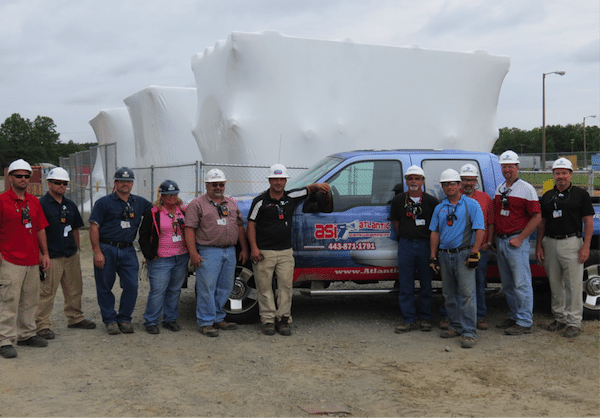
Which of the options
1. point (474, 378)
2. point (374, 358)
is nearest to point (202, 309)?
point (374, 358)

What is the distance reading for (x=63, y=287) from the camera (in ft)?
20.7

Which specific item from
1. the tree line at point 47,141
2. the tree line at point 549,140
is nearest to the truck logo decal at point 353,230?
the tree line at point 549,140

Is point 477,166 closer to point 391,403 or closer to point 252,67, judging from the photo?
point 391,403

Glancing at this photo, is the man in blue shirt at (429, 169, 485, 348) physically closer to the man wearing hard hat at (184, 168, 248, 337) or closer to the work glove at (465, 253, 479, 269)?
the work glove at (465, 253, 479, 269)

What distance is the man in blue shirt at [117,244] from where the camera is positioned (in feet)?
19.6

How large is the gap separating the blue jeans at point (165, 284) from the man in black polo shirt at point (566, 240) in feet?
13.0

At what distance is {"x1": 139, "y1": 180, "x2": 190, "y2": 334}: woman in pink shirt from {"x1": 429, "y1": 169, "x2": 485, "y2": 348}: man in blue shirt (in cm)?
269

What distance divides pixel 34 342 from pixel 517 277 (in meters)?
5.01

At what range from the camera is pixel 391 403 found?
14.3ft

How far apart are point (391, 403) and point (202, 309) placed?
8.53ft

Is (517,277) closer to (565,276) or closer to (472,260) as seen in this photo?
(565,276)

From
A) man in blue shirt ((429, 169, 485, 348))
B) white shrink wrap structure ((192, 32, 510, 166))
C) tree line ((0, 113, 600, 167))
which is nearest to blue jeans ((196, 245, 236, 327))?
man in blue shirt ((429, 169, 485, 348))

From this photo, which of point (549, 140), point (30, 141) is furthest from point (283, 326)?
point (30, 141)

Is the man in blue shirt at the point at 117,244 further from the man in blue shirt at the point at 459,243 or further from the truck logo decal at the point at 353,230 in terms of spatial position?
the man in blue shirt at the point at 459,243
